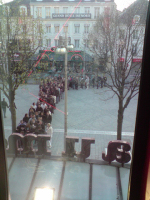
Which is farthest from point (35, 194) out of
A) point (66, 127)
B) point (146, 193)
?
point (146, 193)

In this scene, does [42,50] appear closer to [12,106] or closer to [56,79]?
[56,79]

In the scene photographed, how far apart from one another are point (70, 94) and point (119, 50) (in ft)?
3.06

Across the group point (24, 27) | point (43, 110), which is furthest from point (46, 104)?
point (24, 27)

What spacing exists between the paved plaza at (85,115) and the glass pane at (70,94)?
2cm

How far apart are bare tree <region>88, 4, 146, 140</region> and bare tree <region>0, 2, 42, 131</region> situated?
78 cm

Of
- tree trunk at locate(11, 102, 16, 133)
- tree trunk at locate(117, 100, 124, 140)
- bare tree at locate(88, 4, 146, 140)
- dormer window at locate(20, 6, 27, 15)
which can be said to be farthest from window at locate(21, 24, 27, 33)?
tree trunk at locate(117, 100, 124, 140)

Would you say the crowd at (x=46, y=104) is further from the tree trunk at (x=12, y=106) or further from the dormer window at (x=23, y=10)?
the dormer window at (x=23, y=10)

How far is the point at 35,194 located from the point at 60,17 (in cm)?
222

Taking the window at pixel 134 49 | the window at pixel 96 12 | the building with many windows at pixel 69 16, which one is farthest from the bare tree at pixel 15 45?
the window at pixel 134 49

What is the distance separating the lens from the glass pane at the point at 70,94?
2236 mm

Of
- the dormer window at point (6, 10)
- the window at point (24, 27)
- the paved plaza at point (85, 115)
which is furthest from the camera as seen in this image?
the paved plaza at point (85, 115)

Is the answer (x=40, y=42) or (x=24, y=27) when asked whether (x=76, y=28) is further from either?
(x=24, y=27)

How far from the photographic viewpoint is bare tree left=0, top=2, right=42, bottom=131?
7.29ft

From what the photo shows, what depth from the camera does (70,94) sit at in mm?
2760
